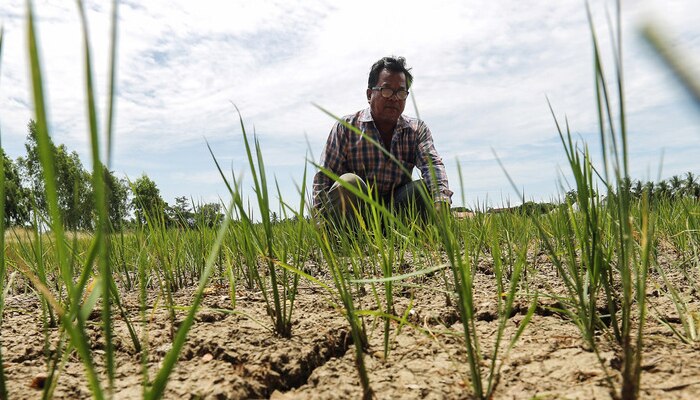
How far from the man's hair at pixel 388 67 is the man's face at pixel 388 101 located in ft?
0.14

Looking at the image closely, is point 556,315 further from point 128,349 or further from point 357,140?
point 357,140

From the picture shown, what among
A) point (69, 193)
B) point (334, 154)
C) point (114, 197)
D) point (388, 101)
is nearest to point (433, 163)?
point (388, 101)

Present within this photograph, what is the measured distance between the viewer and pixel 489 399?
2.24 ft

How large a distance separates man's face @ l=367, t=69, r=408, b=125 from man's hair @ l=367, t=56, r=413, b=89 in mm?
41

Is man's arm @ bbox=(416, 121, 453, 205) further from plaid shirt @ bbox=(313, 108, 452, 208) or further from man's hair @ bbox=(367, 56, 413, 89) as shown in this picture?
man's hair @ bbox=(367, 56, 413, 89)

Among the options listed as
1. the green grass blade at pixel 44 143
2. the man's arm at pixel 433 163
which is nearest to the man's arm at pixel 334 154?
the man's arm at pixel 433 163

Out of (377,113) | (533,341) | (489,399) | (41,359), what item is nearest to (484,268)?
(533,341)

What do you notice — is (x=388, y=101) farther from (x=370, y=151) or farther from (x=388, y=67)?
(x=370, y=151)

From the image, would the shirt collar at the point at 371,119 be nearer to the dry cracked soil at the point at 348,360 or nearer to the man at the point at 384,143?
the man at the point at 384,143

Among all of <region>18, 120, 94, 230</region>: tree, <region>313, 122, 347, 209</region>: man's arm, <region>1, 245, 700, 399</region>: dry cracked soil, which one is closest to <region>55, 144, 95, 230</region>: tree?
<region>18, 120, 94, 230</region>: tree

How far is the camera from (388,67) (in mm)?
3785

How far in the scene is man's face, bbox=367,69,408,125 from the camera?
3744 millimetres

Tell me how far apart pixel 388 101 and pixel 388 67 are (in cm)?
27

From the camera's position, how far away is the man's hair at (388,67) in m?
3.77
